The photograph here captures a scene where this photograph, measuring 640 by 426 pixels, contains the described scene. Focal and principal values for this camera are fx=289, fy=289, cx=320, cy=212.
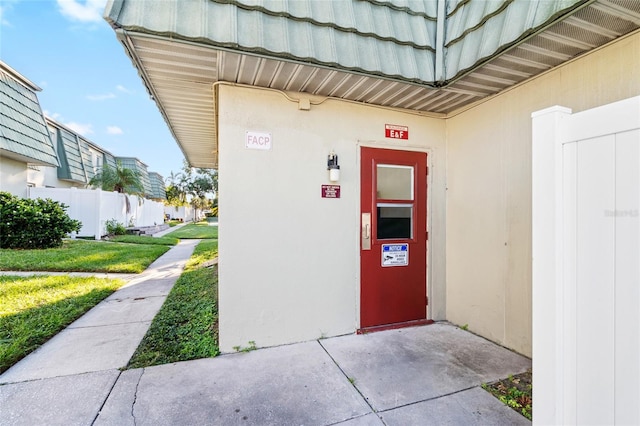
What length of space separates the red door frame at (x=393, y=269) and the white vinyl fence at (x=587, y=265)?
2167 mm

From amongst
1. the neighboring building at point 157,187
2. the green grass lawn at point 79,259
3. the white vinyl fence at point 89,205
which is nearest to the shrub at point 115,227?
the white vinyl fence at point 89,205

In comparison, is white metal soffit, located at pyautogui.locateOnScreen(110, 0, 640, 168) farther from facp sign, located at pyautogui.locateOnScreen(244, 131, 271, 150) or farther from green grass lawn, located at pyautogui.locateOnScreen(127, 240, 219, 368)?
green grass lawn, located at pyautogui.locateOnScreen(127, 240, 219, 368)

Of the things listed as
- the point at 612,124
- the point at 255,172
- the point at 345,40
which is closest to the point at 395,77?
the point at 345,40

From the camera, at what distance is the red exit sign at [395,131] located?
11.8ft

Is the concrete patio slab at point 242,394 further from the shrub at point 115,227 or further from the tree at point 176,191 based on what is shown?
the tree at point 176,191

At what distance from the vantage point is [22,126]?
9625 mm

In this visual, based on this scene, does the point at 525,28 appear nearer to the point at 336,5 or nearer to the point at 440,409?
the point at 336,5

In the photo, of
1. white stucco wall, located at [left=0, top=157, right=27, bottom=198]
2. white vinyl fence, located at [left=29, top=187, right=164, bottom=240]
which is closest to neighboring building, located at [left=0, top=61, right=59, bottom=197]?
white stucco wall, located at [left=0, top=157, right=27, bottom=198]

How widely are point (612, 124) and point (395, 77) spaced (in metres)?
1.97

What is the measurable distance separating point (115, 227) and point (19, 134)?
14.4 ft

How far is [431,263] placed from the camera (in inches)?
149

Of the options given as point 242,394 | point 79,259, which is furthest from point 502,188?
point 79,259

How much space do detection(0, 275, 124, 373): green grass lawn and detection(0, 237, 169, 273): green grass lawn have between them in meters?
0.83

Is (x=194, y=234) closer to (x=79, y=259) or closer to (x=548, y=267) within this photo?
(x=79, y=259)
